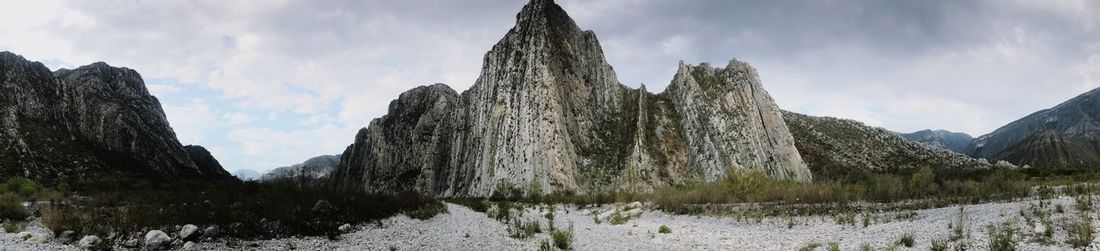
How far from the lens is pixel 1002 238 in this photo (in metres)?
10.8

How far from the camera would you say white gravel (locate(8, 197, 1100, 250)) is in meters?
13.1

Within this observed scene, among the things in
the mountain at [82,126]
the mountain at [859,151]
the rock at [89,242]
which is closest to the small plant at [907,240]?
the rock at [89,242]

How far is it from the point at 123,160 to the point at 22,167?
24.4 metres

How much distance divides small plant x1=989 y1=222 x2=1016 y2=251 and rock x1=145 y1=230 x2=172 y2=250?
60.3 feet

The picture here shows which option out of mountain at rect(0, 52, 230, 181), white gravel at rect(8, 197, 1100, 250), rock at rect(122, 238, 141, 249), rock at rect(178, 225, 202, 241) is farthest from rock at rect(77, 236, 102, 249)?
mountain at rect(0, 52, 230, 181)

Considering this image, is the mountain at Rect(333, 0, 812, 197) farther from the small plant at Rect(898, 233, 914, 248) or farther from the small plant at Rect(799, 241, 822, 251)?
the small plant at Rect(898, 233, 914, 248)

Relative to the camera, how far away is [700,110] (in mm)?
64500

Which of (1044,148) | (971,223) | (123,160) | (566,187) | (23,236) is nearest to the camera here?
(971,223)

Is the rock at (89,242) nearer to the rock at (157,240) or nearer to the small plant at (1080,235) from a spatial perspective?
the rock at (157,240)

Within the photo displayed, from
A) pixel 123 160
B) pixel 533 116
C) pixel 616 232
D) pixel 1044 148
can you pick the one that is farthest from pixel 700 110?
pixel 1044 148

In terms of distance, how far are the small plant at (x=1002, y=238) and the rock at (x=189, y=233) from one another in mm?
18308

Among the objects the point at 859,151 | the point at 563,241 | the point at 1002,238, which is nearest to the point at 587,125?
the point at 859,151

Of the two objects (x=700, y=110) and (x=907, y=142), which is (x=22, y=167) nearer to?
(x=700, y=110)

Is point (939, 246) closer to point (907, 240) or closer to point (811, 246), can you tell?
point (907, 240)
